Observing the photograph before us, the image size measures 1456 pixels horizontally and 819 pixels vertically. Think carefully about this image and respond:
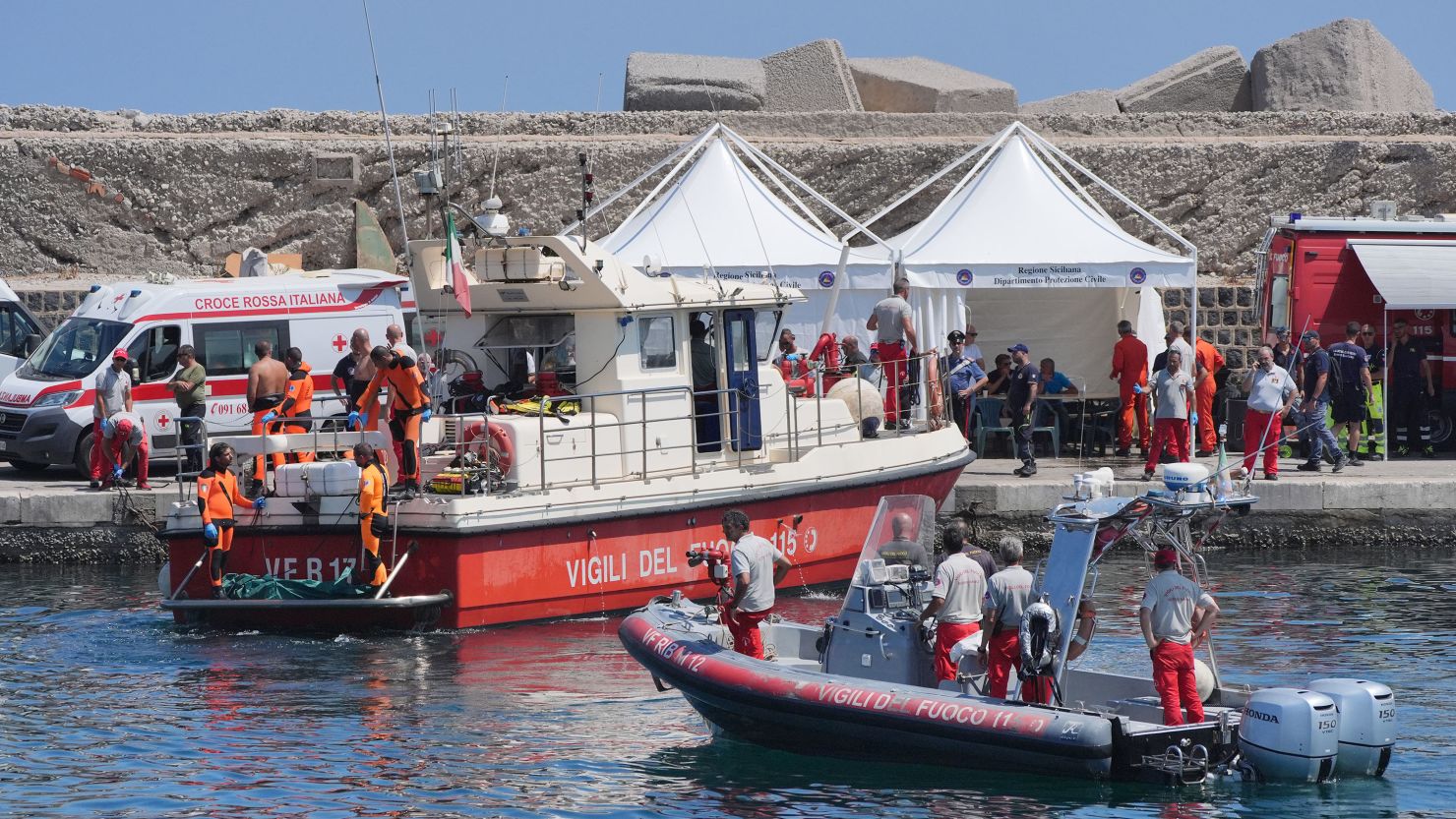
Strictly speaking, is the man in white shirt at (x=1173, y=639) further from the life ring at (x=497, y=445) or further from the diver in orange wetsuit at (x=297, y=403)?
the diver in orange wetsuit at (x=297, y=403)

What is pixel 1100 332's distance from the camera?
65.1 feet

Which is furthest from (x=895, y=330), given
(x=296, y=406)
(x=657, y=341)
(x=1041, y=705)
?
(x=1041, y=705)

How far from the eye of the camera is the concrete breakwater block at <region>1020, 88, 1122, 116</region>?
26.6 m

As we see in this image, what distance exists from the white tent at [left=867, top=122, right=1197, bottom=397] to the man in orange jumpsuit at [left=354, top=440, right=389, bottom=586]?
23.9ft

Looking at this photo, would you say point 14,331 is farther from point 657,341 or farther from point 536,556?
point 536,556

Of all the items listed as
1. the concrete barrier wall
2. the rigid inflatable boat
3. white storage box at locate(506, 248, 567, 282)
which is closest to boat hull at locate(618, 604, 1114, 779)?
the rigid inflatable boat


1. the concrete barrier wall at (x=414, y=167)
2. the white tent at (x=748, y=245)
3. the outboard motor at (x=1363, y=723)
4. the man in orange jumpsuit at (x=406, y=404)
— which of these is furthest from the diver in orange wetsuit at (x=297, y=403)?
the outboard motor at (x=1363, y=723)

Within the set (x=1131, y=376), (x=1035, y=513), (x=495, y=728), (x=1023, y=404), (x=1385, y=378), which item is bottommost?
(x=495, y=728)

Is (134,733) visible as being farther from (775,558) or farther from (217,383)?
(217,383)

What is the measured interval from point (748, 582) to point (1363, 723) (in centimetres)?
332

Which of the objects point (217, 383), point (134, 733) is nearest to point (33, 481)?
point (217, 383)

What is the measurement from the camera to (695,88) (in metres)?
25.4

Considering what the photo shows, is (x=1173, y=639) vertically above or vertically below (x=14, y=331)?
below

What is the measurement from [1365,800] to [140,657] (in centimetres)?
764
